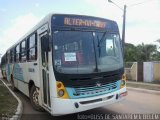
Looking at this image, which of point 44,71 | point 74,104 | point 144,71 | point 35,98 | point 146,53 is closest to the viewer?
point 74,104

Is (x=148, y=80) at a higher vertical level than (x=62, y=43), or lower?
lower

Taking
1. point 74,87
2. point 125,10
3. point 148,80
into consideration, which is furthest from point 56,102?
point 125,10

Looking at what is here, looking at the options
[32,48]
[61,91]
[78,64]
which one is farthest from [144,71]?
[61,91]

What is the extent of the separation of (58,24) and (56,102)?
2.11 meters

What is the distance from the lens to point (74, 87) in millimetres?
7000

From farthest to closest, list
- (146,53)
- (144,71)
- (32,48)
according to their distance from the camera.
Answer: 1. (146,53)
2. (144,71)
3. (32,48)

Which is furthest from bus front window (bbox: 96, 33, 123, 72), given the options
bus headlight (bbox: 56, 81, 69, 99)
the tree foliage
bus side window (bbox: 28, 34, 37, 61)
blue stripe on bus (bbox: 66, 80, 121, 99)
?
the tree foliage

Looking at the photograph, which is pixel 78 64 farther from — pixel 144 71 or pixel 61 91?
pixel 144 71

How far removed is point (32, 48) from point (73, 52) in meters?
2.63

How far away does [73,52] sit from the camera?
7270 millimetres

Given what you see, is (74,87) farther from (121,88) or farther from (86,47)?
(121,88)

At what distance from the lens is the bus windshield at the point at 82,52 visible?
23.4 feet

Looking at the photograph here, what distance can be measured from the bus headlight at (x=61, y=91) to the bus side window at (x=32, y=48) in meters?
2.25

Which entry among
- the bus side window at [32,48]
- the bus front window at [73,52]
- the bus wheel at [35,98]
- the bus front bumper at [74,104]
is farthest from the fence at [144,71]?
the bus front window at [73,52]
